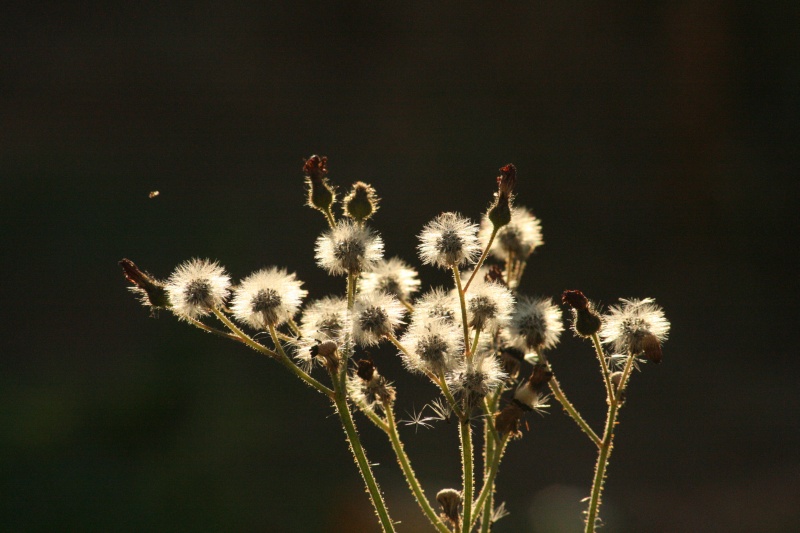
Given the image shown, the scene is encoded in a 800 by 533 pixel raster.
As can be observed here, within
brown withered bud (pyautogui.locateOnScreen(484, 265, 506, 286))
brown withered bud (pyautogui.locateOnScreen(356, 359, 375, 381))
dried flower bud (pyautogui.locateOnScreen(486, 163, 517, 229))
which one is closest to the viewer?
brown withered bud (pyautogui.locateOnScreen(356, 359, 375, 381))

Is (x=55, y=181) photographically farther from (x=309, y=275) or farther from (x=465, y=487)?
(x=465, y=487)

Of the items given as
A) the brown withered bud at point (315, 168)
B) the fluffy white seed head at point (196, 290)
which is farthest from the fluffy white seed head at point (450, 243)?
the fluffy white seed head at point (196, 290)

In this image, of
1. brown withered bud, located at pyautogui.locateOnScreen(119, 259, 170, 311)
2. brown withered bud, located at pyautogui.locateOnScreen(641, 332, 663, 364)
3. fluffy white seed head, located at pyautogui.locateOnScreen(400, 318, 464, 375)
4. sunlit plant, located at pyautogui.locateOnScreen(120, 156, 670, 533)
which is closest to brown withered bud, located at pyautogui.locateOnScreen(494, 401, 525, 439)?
sunlit plant, located at pyautogui.locateOnScreen(120, 156, 670, 533)

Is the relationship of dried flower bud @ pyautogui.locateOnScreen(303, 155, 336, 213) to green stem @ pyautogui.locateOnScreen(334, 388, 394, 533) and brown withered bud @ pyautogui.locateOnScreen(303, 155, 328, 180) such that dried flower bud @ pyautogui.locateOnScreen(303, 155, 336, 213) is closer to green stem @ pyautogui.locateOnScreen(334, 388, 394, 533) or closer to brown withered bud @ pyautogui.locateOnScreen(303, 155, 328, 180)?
brown withered bud @ pyautogui.locateOnScreen(303, 155, 328, 180)

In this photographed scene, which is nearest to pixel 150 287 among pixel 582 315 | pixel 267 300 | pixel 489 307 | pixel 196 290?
pixel 196 290

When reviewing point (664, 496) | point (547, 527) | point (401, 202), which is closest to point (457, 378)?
point (547, 527)

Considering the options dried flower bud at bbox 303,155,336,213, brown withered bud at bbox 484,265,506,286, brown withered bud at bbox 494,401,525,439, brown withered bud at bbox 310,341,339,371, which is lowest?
brown withered bud at bbox 494,401,525,439
